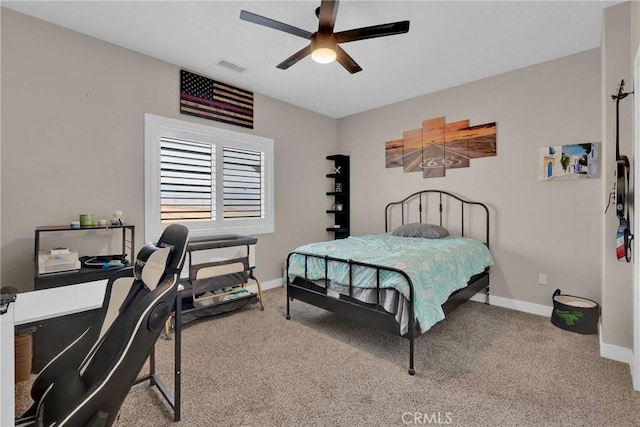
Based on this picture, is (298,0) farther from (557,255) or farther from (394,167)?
(557,255)

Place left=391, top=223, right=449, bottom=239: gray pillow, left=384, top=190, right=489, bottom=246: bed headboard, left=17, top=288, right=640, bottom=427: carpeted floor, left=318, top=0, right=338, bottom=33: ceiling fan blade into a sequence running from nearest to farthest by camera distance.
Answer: left=17, top=288, right=640, bottom=427: carpeted floor < left=318, top=0, right=338, bottom=33: ceiling fan blade < left=391, top=223, right=449, bottom=239: gray pillow < left=384, top=190, right=489, bottom=246: bed headboard

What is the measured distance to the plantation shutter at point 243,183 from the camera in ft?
12.8

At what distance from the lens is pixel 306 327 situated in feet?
9.95

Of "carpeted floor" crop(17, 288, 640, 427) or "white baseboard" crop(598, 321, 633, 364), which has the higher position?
"white baseboard" crop(598, 321, 633, 364)

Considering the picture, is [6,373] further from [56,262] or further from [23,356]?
[56,262]

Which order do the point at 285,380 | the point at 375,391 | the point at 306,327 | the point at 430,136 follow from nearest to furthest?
the point at 375,391, the point at 285,380, the point at 306,327, the point at 430,136

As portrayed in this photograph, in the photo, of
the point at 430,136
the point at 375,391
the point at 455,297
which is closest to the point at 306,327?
the point at 375,391

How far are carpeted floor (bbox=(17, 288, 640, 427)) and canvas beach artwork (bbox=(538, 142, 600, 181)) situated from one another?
1603mm

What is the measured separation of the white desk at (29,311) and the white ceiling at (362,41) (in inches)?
88.6

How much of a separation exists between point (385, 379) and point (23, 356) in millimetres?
2575

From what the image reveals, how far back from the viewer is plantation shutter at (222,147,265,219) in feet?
12.8

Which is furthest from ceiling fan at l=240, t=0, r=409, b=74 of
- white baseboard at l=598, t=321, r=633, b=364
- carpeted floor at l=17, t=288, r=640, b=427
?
white baseboard at l=598, t=321, r=633, b=364

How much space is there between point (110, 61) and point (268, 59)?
1.56 metres

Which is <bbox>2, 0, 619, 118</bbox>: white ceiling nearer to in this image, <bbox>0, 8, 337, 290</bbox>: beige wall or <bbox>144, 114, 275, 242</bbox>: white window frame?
<bbox>0, 8, 337, 290</bbox>: beige wall
